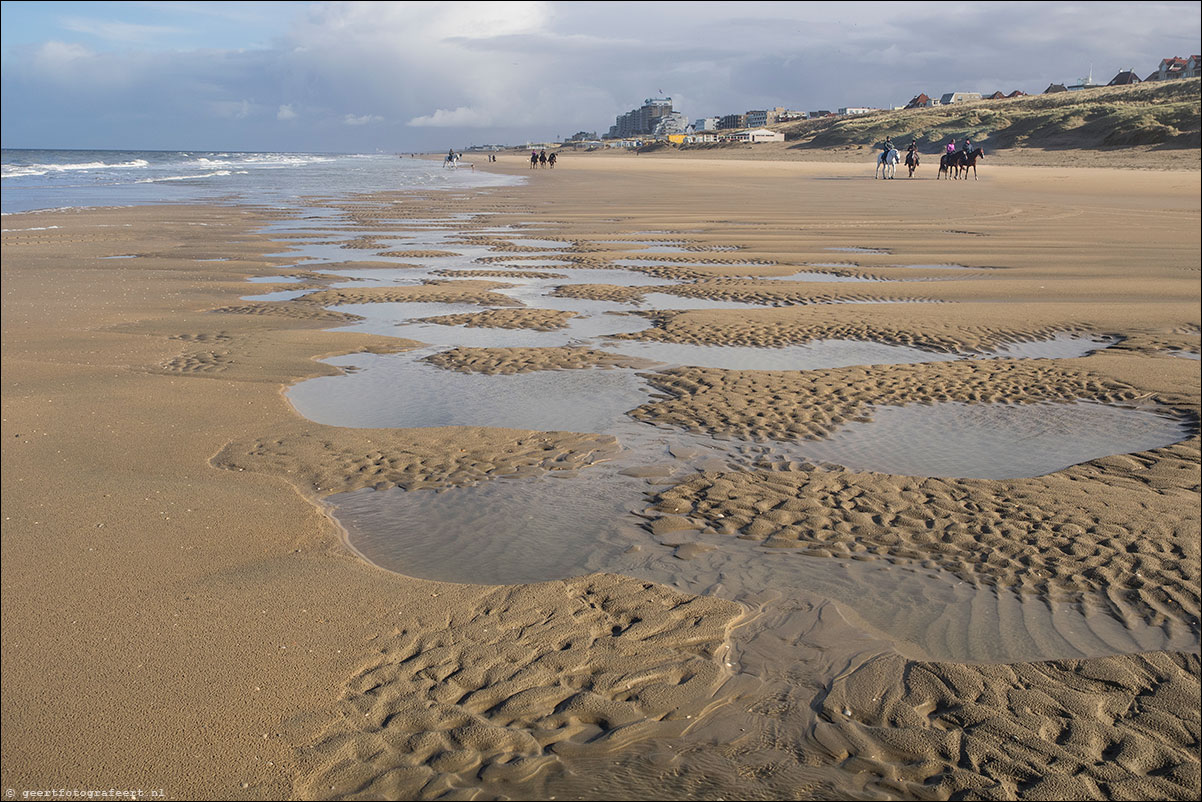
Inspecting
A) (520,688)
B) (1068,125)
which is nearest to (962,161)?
(1068,125)

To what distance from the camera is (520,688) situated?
310 cm

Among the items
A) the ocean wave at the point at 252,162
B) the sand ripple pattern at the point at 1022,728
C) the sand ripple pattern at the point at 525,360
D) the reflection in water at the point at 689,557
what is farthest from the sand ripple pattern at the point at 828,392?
the ocean wave at the point at 252,162

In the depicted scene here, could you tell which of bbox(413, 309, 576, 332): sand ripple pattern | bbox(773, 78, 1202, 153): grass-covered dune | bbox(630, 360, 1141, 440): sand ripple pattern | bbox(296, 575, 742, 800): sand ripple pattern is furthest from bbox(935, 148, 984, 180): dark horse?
bbox(296, 575, 742, 800): sand ripple pattern

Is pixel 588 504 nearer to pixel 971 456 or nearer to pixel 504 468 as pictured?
pixel 504 468

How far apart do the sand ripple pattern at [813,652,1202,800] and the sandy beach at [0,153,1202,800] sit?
13 mm

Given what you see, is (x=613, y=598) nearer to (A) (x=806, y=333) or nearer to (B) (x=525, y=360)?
(B) (x=525, y=360)

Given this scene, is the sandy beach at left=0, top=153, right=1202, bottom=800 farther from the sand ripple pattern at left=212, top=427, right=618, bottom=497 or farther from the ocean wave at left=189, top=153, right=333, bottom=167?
the ocean wave at left=189, top=153, right=333, bottom=167

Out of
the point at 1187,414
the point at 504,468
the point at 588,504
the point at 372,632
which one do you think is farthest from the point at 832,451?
the point at 372,632

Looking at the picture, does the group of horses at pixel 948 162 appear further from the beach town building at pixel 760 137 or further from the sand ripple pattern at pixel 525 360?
the beach town building at pixel 760 137

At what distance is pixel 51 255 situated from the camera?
1438 cm

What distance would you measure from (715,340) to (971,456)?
11.6 feet

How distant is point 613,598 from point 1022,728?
1.64 meters

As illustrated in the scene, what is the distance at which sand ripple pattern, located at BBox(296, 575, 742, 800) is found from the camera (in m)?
2.71

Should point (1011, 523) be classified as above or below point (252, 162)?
below
